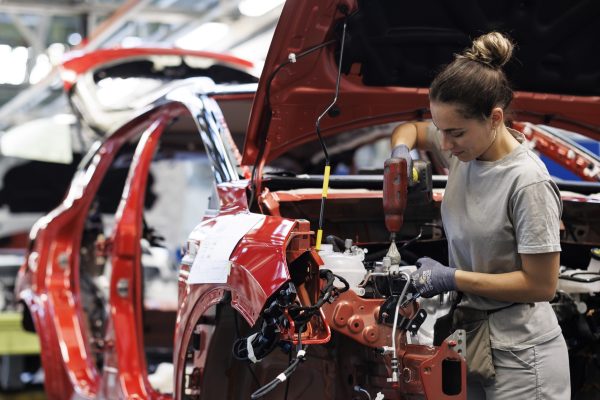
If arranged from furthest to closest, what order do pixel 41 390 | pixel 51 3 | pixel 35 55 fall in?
pixel 35 55
pixel 51 3
pixel 41 390

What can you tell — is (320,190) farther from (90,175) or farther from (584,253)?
(90,175)

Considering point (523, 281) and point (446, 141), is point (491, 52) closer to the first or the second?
point (446, 141)

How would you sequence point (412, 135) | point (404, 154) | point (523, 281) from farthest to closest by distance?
point (412, 135)
point (404, 154)
point (523, 281)

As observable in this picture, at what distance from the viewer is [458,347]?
3244 millimetres

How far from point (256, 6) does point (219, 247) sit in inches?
372

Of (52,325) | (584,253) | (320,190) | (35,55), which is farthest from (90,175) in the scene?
(35,55)

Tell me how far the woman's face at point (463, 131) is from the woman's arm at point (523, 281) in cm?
35

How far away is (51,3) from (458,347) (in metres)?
13.5

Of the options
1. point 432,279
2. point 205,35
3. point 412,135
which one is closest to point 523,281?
point 432,279

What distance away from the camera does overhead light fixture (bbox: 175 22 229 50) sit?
14.7 m

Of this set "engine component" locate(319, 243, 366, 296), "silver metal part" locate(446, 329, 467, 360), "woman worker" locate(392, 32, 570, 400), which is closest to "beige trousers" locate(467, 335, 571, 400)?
"woman worker" locate(392, 32, 570, 400)

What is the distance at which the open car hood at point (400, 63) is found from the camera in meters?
3.82

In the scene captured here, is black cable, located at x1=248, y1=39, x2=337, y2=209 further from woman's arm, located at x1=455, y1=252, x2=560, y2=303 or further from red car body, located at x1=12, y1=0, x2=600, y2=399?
woman's arm, located at x1=455, y1=252, x2=560, y2=303

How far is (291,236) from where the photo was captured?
332 cm
